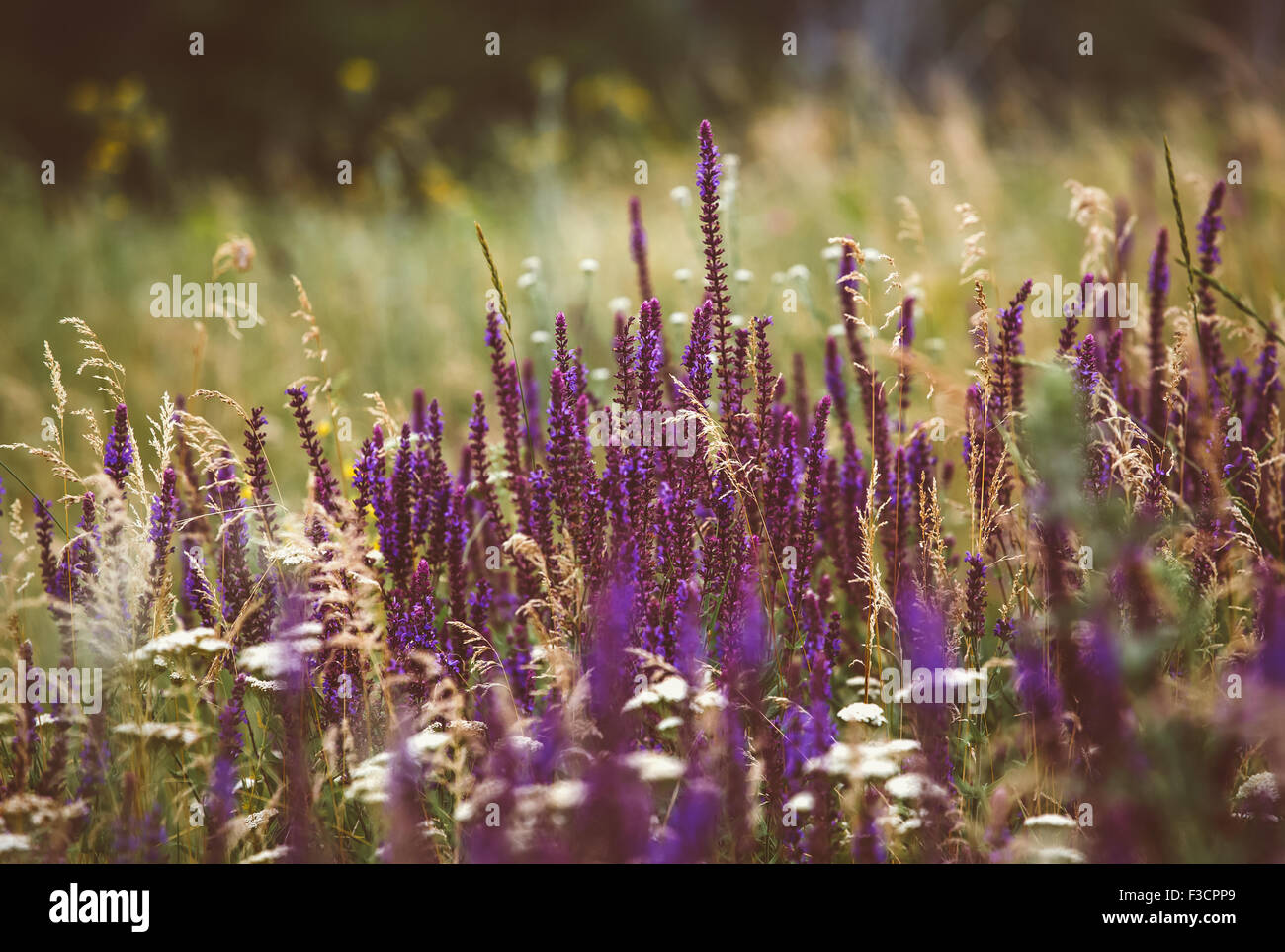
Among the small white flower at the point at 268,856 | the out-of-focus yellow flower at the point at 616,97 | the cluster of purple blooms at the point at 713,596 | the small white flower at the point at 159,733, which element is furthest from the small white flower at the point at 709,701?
the out-of-focus yellow flower at the point at 616,97

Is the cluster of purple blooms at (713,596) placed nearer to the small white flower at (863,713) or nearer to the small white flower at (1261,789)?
the small white flower at (863,713)

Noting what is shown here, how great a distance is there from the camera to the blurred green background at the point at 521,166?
20.4 ft

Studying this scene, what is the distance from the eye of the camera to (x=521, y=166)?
938cm

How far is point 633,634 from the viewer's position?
2.28 metres

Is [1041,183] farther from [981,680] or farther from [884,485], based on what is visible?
[981,680]

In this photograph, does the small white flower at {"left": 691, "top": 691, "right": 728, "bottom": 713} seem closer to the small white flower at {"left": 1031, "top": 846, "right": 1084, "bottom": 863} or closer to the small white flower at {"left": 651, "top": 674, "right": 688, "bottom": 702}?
the small white flower at {"left": 651, "top": 674, "right": 688, "bottom": 702}

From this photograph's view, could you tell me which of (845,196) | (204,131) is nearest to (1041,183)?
(845,196)

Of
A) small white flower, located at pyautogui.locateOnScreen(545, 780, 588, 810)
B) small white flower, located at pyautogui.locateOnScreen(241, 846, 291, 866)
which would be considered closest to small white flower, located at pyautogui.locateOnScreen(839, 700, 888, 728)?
small white flower, located at pyautogui.locateOnScreen(545, 780, 588, 810)

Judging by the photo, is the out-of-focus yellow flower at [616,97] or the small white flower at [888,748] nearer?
the small white flower at [888,748]

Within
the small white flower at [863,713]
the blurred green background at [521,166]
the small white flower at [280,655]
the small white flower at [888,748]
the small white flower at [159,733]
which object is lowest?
the small white flower at [888,748]

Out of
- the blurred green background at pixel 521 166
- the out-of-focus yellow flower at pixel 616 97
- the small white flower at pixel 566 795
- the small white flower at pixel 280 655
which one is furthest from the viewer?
the out-of-focus yellow flower at pixel 616 97

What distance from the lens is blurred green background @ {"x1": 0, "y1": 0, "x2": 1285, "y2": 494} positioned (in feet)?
20.4

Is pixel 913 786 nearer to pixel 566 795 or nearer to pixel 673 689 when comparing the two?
pixel 673 689
